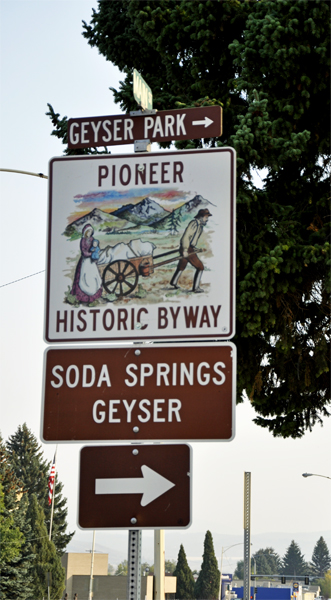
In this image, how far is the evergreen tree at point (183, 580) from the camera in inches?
3393

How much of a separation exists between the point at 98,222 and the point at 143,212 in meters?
0.23

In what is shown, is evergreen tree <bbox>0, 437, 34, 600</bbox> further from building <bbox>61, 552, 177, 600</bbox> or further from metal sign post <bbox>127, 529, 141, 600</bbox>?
metal sign post <bbox>127, 529, 141, 600</bbox>

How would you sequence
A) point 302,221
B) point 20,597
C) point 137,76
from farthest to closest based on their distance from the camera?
1. point 20,597
2. point 302,221
3. point 137,76

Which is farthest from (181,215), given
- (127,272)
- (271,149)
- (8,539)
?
(8,539)

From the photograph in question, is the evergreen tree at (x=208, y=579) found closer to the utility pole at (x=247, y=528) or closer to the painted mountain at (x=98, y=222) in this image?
the utility pole at (x=247, y=528)

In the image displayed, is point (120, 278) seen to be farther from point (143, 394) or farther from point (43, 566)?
point (43, 566)

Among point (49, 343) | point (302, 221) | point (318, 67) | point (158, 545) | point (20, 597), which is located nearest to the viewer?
point (49, 343)

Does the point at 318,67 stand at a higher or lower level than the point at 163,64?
lower

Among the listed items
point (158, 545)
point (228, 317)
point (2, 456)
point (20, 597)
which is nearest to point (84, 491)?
point (228, 317)

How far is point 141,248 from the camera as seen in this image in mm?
3469

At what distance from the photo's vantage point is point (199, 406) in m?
3.30

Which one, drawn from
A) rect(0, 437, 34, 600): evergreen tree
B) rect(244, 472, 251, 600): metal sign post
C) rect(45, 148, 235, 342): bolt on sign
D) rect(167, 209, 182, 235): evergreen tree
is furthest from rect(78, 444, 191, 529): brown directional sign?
rect(0, 437, 34, 600): evergreen tree

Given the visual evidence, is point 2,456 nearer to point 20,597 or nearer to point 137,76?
point 20,597

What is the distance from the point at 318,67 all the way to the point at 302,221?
6.85 feet
